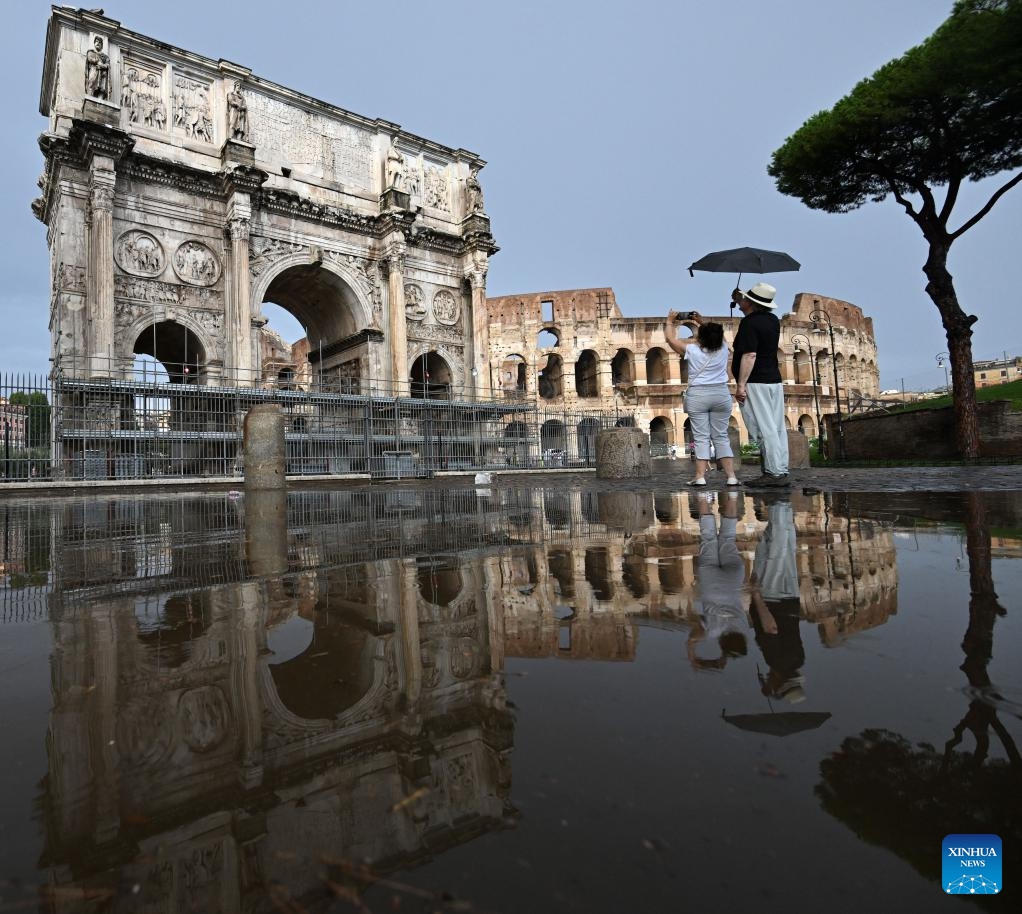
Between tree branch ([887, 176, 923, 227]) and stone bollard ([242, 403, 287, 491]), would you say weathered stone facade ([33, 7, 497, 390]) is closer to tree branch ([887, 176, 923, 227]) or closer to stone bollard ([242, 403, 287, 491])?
stone bollard ([242, 403, 287, 491])

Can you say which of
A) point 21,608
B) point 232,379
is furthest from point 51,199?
point 21,608

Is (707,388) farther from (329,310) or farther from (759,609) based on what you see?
(329,310)

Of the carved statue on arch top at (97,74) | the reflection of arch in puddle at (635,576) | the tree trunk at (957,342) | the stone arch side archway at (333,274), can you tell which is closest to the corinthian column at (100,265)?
the carved statue on arch top at (97,74)

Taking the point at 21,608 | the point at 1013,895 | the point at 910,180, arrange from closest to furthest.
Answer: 1. the point at 1013,895
2. the point at 21,608
3. the point at 910,180

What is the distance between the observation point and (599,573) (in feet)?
5.76

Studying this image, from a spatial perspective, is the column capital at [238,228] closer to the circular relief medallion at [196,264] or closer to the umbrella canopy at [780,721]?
the circular relief medallion at [196,264]

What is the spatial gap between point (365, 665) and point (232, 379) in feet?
50.7

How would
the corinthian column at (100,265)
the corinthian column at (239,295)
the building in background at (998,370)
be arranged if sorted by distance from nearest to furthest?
the corinthian column at (100,265)
the corinthian column at (239,295)
the building in background at (998,370)

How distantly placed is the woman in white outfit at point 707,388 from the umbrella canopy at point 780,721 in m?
4.50

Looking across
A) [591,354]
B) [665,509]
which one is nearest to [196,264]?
[665,509]

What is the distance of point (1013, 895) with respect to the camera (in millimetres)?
437

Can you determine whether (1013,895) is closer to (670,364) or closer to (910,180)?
(910,180)

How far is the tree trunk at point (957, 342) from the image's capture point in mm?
11656

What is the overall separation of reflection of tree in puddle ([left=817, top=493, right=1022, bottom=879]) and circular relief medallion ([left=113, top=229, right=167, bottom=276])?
1732 cm
